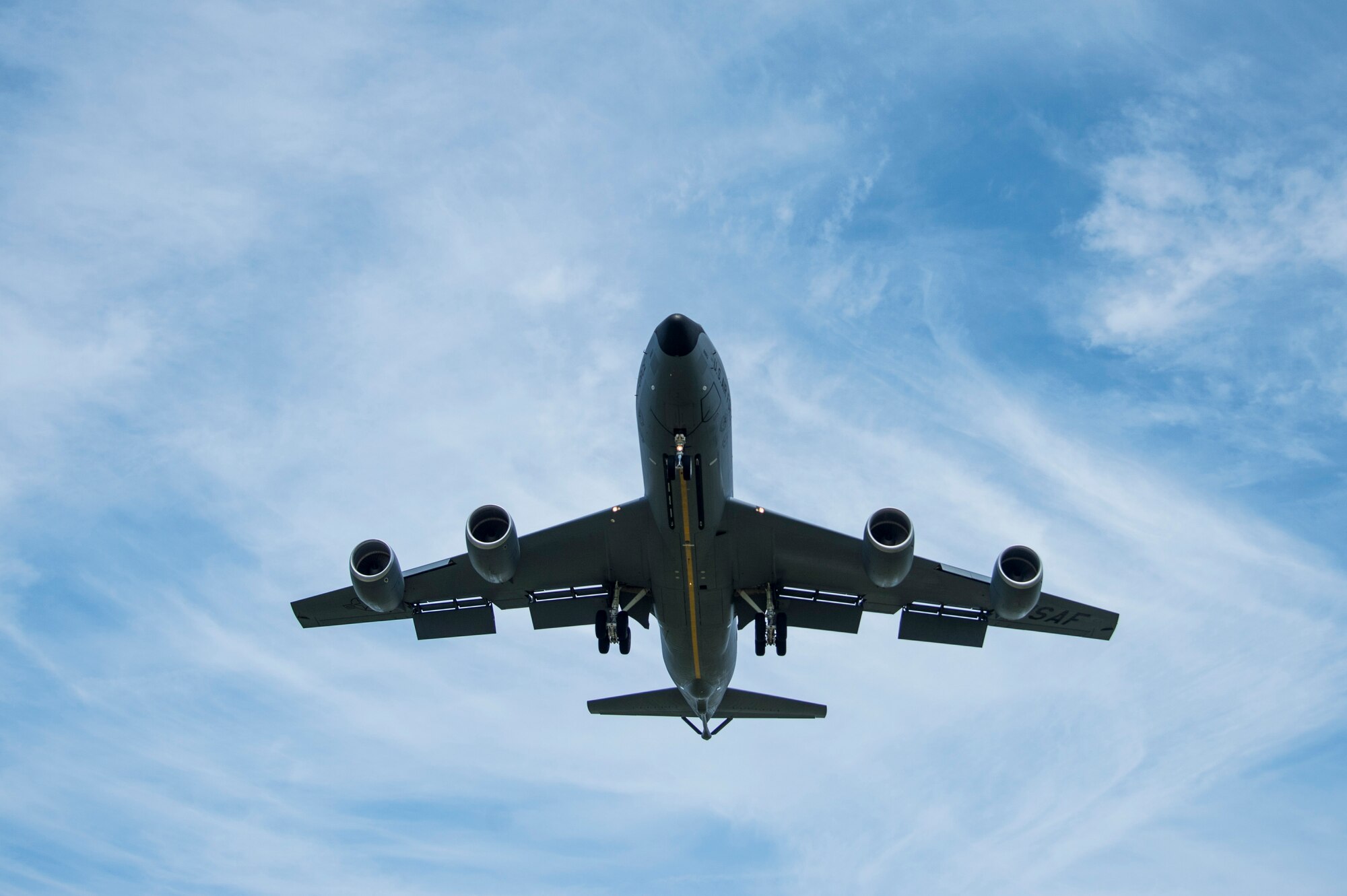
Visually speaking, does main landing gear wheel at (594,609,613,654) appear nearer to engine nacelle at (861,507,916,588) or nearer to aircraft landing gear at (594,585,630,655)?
aircraft landing gear at (594,585,630,655)

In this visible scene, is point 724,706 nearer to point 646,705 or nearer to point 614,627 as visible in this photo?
point 646,705

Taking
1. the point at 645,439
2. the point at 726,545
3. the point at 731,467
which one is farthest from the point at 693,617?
the point at 645,439

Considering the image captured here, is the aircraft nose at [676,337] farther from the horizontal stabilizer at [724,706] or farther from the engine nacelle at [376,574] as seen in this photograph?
the horizontal stabilizer at [724,706]

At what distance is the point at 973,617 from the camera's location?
23953mm

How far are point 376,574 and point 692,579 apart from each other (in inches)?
248

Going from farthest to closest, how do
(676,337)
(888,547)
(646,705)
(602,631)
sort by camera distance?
(646,705) → (602,631) → (888,547) → (676,337)

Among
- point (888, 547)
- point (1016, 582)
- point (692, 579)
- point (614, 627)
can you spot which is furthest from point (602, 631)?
point (1016, 582)

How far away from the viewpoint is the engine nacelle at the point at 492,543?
64.7ft

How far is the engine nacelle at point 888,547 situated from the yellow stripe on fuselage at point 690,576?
11.0ft

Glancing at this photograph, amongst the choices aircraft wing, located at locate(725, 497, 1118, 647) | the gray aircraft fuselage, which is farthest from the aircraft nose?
aircraft wing, located at locate(725, 497, 1118, 647)

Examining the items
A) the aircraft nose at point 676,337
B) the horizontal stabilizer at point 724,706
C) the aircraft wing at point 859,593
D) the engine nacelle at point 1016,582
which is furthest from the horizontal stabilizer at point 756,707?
the aircraft nose at point 676,337

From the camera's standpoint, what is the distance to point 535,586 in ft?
78.6

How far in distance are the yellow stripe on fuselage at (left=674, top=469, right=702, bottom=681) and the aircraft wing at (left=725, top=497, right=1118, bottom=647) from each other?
127cm

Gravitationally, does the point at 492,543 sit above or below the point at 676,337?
below
